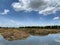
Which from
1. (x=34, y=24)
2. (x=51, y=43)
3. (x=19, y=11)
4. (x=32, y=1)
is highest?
(x=32, y=1)

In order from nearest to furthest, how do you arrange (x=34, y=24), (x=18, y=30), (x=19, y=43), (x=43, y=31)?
1. (x=19, y=43)
2. (x=34, y=24)
3. (x=18, y=30)
4. (x=43, y=31)

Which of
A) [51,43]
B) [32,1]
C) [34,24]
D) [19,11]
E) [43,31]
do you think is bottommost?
[51,43]

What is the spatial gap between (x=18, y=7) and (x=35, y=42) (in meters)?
1.57

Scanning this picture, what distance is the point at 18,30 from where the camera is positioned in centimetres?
518

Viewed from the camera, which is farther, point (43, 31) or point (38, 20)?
point (43, 31)

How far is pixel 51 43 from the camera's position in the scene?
469cm

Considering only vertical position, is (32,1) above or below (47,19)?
above

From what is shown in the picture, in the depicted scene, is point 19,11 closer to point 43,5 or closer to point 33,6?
point 33,6

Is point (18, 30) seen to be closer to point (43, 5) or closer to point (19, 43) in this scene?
point (19, 43)

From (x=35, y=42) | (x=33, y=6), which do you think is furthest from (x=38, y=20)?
(x=35, y=42)

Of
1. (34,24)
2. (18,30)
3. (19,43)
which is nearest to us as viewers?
(19,43)

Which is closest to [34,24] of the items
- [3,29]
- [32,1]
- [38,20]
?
[38,20]

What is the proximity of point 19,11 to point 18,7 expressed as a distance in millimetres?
171

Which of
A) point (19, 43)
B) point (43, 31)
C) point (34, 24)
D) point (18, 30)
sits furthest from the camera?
point (43, 31)
